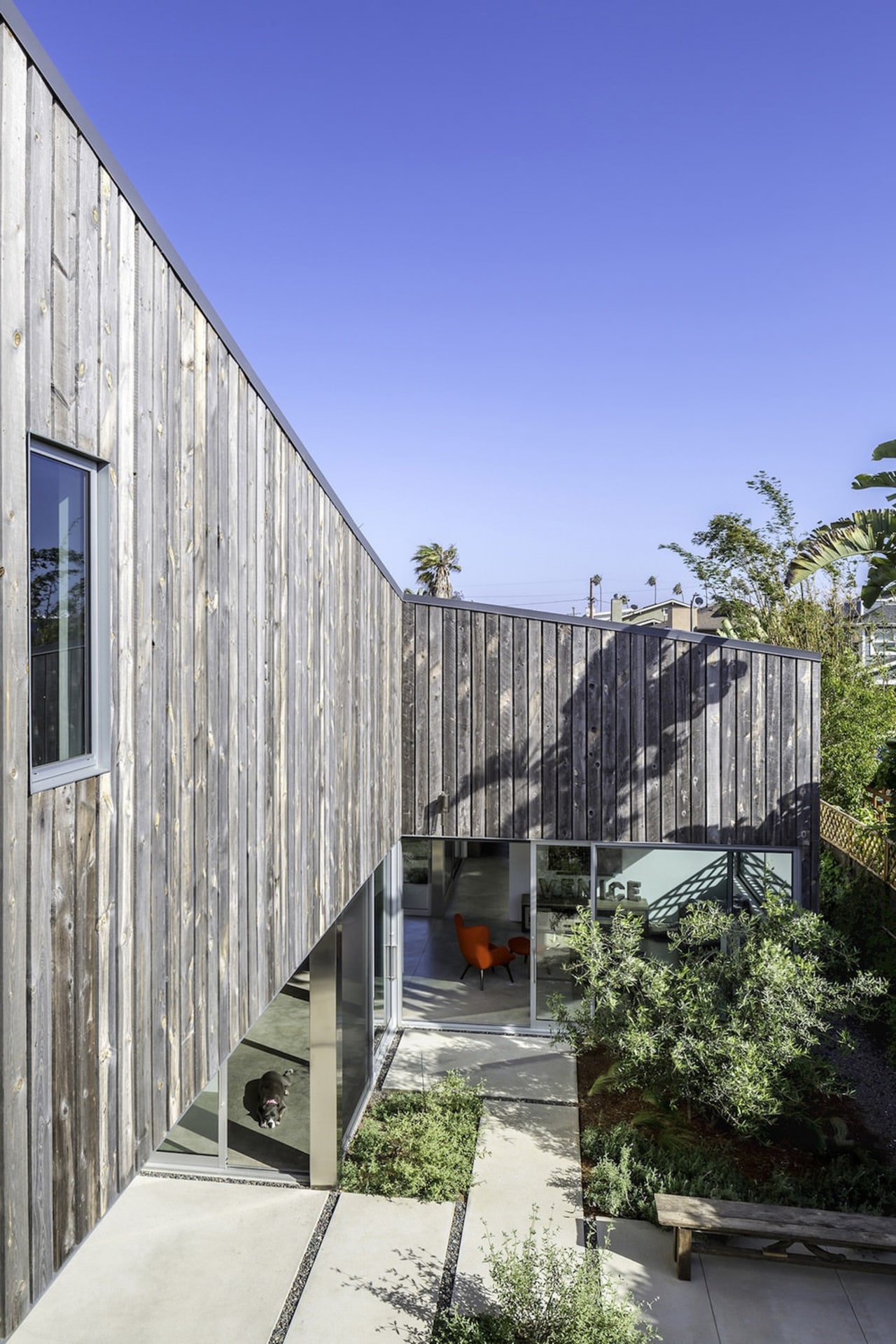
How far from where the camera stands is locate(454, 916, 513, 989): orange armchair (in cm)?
979

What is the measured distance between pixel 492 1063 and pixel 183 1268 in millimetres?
3627

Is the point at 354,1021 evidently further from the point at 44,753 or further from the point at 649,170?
the point at 649,170

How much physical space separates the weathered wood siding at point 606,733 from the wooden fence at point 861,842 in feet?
3.97

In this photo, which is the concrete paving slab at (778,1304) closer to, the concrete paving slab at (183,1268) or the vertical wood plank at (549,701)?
the concrete paving slab at (183,1268)

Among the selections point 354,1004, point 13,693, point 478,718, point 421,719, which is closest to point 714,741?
point 478,718

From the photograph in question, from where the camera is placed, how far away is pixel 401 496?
24.8 metres

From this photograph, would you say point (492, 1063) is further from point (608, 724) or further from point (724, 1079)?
point (608, 724)

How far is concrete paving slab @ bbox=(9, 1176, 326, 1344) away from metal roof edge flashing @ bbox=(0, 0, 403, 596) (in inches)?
172

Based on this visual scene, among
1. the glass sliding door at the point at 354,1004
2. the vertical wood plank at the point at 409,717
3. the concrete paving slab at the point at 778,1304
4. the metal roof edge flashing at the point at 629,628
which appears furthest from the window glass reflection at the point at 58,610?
the vertical wood plank at the point at 409,717

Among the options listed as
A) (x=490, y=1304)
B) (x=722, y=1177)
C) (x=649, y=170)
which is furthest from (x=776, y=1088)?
(x=649, y=170)

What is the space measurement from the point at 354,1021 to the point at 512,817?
266cm

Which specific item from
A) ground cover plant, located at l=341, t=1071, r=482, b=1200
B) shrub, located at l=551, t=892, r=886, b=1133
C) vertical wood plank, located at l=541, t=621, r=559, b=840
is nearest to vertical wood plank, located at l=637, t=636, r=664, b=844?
vertical wood plank, located at l=541, t=621, r=559, b=840

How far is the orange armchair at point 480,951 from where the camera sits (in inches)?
385

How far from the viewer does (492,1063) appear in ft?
26.6
